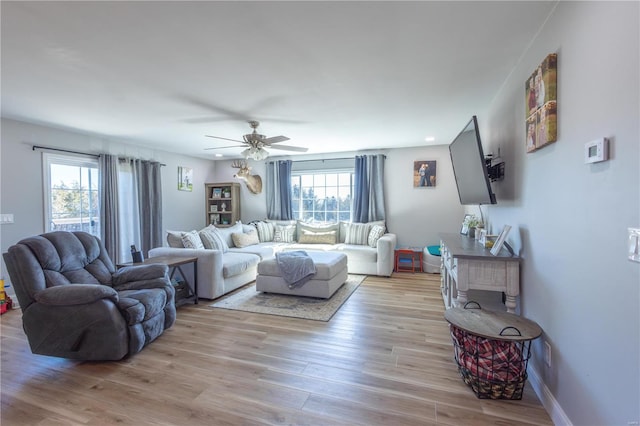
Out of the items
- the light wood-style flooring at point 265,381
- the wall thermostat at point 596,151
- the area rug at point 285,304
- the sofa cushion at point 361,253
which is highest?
the wall thermostat at point 596,151

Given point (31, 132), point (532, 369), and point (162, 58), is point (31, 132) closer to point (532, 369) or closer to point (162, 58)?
point (162, 58)

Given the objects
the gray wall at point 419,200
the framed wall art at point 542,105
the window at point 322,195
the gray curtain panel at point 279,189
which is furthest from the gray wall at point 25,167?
the framed wall art at point 542,105

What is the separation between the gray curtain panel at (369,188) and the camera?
549 cm

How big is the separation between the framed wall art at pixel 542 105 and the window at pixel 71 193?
17.7ft

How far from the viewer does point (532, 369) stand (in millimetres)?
1951

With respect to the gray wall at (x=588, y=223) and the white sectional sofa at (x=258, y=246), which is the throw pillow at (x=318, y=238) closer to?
the white sectional sofa at (x=258, y=246)

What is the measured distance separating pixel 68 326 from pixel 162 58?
2093 millimetres

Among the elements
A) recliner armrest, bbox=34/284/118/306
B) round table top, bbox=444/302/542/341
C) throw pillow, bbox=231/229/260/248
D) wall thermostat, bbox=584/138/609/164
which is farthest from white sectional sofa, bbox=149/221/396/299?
wall thermostat, bbox=584/138/609/164

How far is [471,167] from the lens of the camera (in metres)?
2.56

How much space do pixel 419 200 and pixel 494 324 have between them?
12.4 ft

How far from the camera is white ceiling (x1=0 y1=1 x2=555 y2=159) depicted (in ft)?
5.28

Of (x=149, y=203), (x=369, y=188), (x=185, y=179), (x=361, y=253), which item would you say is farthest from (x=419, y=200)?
(x=149, y=203)

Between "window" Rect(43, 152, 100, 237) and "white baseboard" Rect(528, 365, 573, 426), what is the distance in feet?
18.0

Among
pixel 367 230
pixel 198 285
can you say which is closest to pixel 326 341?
pixel 198 285
